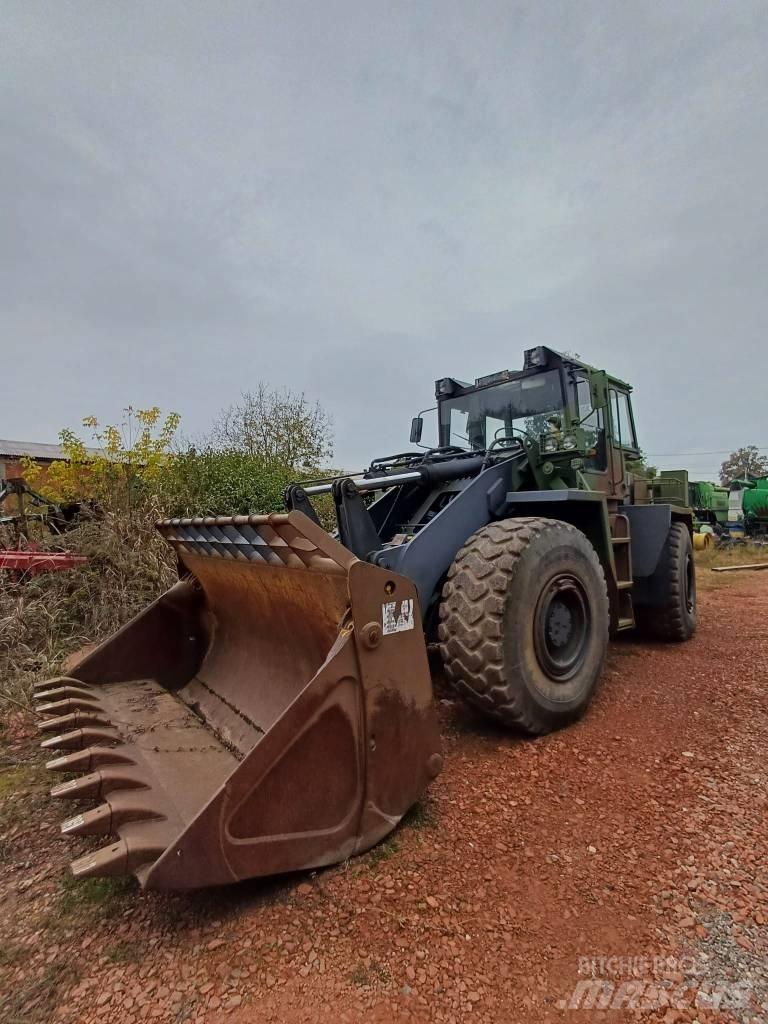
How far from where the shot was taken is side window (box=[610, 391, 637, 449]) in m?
5.63

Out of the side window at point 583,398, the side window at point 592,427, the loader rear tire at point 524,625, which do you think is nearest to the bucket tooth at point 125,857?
the loader rear tire at point 524,625

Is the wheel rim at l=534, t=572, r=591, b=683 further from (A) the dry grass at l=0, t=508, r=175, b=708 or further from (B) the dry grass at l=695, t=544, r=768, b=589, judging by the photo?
→ (B) the dry grass at l=695, t=544, r=768, b=589

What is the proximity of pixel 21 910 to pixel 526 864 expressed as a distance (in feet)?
5.91

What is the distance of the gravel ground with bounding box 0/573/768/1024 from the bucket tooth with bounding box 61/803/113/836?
32 cm

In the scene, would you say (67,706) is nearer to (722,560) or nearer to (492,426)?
(492,426)

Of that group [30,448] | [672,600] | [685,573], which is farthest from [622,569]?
[30,448]

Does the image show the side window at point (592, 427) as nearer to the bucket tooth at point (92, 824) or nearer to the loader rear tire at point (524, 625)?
the loader rear tire at point (524, 625)

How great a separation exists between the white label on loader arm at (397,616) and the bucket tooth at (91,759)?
120 centimetres

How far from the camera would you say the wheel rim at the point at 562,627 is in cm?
329

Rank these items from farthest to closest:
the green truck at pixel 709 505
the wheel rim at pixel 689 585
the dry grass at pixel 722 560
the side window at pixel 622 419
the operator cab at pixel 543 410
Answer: the green truck at pixel 709 505
the dry grass at pixel 722 560
the wheel rim at pixel 689 585
the side window at pixel 622 419
the operator cab at pixel 543 410

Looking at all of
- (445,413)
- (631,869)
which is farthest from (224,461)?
(631,869)

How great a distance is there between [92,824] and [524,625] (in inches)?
86.0

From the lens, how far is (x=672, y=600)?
5605mm

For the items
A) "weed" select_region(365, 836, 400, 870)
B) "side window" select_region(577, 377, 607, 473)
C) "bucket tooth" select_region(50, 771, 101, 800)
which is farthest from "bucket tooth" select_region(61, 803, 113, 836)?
"side window" select_region(577, 377, 607, 473)
